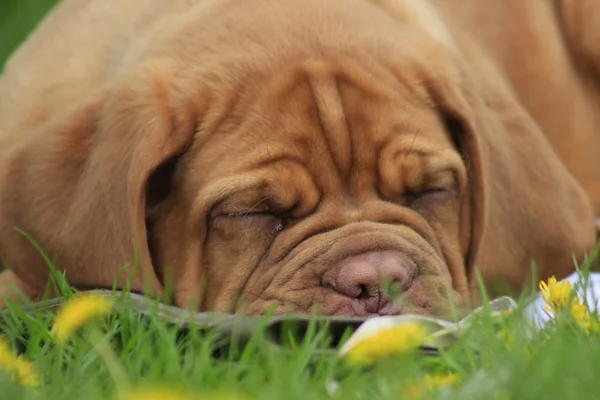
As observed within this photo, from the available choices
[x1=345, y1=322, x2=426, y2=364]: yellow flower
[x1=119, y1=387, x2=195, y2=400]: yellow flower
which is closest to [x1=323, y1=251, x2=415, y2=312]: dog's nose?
[x1=345, y1=322, x2=426, y2=364]: yellow flower

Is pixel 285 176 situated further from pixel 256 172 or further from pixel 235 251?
pixel 235 251

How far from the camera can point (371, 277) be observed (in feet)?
11.4

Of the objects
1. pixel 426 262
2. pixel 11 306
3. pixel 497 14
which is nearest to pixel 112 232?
pixel 11 306

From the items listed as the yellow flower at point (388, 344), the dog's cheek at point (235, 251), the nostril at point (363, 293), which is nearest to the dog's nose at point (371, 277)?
the nostril at point (363, 293)

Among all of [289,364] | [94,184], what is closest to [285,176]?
[94,184]

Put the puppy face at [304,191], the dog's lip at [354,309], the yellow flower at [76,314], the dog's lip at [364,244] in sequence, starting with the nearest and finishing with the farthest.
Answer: the yellow flower at [76,314] → the dog's lip at [354,309] → the dog's lip at [364,244] → the puppy face at [304,191]

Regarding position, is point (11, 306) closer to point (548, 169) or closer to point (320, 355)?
point (320, 355)

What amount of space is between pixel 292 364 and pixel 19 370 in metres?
0.69

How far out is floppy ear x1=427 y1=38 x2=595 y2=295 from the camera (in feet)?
13.9

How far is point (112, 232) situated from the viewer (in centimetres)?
381

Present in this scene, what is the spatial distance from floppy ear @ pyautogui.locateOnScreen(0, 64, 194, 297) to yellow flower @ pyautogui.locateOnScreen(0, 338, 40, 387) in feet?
2.21

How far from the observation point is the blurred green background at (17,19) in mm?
7477

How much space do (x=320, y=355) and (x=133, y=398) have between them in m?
0.79

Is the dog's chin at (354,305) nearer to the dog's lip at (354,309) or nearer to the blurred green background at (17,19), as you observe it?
the dog's lip at (354,309)
